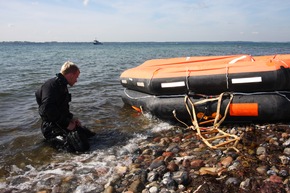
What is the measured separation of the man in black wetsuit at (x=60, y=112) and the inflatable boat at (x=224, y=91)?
2.00 metres

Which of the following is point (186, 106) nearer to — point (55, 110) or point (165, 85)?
point (165, 85)

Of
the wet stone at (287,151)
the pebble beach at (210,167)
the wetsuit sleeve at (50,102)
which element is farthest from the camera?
the wetsuit sleeve at (50,102)

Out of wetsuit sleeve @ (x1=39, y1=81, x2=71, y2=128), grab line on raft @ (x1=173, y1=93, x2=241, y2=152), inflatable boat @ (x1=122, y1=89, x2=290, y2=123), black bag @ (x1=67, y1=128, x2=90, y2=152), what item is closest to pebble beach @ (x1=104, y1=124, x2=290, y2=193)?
grab line on raft @ (x1=173, y1=93, x2=241, y2=152)

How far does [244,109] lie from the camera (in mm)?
6027

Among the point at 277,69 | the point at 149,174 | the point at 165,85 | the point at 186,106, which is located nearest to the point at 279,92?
the point at 277,69

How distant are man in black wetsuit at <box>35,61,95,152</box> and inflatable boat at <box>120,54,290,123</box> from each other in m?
2.00

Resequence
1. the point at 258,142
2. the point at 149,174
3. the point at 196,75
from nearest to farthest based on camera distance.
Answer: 1. the point at 149,174
2. the point at 258,142
3. the point at 196,75

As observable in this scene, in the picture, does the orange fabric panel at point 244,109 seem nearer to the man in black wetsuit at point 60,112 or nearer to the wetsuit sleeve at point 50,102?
the man in black wetsuit at point 60,112

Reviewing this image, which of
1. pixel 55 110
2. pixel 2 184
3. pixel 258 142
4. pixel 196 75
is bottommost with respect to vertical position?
pixel 2 184

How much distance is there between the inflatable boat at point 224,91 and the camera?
5.87m

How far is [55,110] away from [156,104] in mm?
2365

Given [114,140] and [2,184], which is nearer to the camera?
[2,184]

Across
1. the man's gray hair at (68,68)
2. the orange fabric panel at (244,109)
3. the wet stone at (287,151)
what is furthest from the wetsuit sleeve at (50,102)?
the wet stone at (287,151)

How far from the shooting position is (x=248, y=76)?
5.91 m
